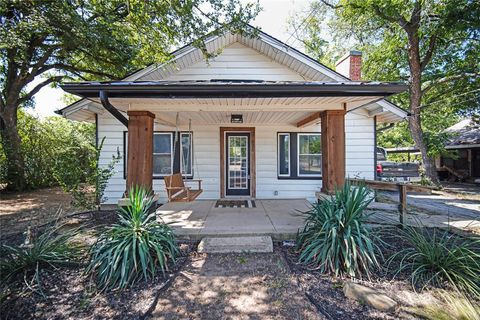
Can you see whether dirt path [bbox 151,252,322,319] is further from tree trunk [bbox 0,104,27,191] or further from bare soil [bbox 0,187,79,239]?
tree trunk [bbox 0,104,27,191]

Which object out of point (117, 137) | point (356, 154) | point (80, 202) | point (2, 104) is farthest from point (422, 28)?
point (2, 104)

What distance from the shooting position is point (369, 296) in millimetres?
2703

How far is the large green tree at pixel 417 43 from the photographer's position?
33.6 ft

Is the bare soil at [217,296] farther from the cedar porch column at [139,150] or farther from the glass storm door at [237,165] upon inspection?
the glass storm door at [237,165]

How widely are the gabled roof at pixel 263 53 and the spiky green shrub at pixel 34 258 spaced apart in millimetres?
4572

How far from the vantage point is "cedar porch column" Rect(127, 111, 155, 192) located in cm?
447

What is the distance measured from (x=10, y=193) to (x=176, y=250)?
10.9 metres

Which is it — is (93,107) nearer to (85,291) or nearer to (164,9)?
(164,9)

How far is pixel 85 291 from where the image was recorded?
2924mm

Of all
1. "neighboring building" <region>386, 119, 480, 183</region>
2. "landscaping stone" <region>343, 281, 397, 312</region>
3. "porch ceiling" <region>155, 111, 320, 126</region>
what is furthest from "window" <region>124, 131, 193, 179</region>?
"neighboring building" <region>386, 119, 480, 183</region>

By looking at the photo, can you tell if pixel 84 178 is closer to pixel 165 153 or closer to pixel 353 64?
pixel 165 153

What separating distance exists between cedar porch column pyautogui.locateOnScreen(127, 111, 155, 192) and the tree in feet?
7.81

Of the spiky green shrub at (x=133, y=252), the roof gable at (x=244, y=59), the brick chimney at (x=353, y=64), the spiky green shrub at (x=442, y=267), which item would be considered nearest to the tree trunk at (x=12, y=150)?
the roof gable at (x=244, y=59)

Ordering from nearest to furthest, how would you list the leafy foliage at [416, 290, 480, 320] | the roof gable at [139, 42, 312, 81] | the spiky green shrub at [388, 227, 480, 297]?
the leafy foliage at [416, 290, 480, 320] < the spiky green shrub at [388, 227, 480, 297] < the roof gable at [139, 42, 312, 81]
